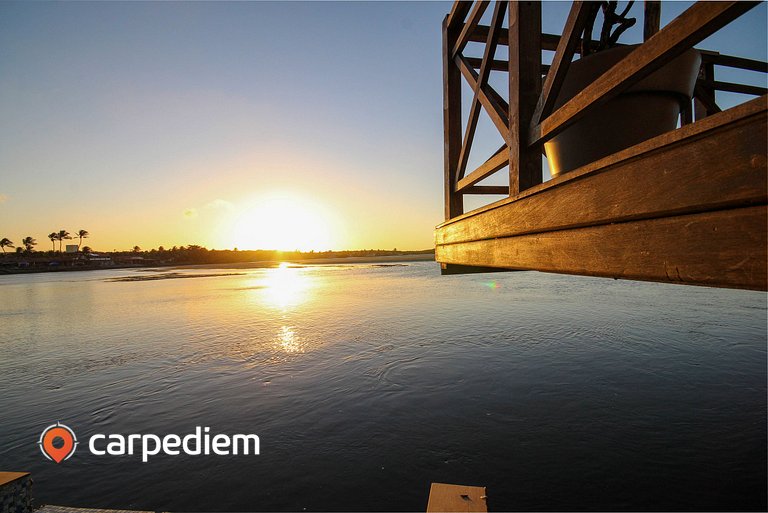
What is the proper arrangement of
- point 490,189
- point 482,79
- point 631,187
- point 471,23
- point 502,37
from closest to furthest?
point 631,187 → point 482,79 → point 471,23 → point 502,37 → point 490,189

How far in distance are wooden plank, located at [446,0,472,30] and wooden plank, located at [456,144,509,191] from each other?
5.56 feet

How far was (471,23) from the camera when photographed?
3520mm

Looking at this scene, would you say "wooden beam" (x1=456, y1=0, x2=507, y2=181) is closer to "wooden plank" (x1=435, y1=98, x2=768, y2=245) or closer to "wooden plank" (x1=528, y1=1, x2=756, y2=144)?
"wooden plank" (x1=528, y1=1, x2=756, y2=144)

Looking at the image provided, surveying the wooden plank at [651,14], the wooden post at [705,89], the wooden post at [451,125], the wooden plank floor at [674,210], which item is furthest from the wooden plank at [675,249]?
the wooden post at [705,89]

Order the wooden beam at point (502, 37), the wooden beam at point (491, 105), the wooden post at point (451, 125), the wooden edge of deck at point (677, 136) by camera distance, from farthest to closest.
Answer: the wooden post at point (451, 125) → the wooden beam at point (502, 37) → the wooden beam at point (491, 105) → the wooden edge of deck at point (677, 136)

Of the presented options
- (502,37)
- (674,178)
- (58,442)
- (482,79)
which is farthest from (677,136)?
(58,442)

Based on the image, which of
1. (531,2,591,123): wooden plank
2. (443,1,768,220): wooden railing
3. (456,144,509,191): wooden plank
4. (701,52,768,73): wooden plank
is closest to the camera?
(443,1,768,220): wooden railing

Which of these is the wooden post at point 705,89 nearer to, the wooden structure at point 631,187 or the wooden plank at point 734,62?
the wooden plank at point 734,62

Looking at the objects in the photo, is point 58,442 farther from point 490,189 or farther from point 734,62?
point 734,62

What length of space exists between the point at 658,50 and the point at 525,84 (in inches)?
41.9

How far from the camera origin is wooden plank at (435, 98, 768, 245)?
982 millimetres

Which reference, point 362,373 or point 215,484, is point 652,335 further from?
point 215,484

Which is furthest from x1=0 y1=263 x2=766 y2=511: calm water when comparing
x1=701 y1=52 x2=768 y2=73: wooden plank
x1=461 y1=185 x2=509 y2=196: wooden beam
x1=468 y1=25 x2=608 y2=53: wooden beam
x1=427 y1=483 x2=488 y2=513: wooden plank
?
x1=468 y1=25 x2=608 y2=53: wooden beam

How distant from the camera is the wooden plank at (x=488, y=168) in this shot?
3.03 meters
